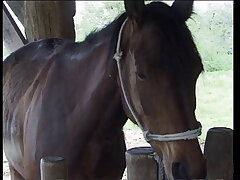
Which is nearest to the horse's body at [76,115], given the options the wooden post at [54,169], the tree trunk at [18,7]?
the wooden post at [54,169]

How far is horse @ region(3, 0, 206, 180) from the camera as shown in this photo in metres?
1.06

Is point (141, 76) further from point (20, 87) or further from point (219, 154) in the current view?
point (20, 87)

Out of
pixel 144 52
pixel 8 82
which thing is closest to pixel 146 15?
pixel 144 52

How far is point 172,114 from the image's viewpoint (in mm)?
1050

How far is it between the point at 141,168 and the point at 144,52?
1.17 feet

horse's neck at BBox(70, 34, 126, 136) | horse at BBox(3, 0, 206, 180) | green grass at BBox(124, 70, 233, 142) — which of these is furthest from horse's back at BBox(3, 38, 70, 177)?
green grass at BBox(124, 70, 233, 142)

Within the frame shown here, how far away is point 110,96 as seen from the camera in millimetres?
1328

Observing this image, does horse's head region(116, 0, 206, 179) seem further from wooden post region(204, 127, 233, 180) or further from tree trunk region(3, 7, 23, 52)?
tree trunk region(3, 7, 23, 52)

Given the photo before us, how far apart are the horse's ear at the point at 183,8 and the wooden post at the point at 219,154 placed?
14.2 inches

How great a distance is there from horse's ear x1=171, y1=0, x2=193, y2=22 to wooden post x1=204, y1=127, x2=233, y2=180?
0.36 metres

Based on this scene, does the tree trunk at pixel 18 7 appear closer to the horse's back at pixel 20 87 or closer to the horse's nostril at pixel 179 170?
the horse's back at pixel 20 87

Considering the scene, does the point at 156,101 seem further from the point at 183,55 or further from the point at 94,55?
the point at 94,55

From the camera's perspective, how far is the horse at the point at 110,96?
106 cm

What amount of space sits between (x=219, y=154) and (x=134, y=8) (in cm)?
43
